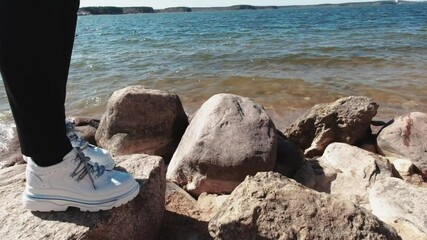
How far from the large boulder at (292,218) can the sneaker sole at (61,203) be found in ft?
1.53

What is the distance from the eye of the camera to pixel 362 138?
4.49m

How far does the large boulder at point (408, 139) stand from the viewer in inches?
153

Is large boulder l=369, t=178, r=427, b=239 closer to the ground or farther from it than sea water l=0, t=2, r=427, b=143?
farther from it

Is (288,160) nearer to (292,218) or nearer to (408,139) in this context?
(408,139)

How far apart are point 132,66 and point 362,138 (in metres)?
7.03

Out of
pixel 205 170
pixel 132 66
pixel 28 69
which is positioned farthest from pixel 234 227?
pixel 132 66

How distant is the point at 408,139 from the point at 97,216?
3273 mm

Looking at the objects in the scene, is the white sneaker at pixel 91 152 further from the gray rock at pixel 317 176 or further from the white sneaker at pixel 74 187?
the gray rock at pixel 317 176

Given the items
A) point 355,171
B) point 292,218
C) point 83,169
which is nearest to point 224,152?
point 355,171

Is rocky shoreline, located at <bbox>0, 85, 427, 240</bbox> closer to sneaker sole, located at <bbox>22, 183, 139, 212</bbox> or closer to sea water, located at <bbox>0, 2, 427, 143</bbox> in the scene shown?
sneaker sole, located at <bbox>22, 183, 139, 212</bbox>

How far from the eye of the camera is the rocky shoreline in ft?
5.95

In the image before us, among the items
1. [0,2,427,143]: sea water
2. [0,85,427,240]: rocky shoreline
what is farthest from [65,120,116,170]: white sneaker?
[0,2,427,143]: sea water

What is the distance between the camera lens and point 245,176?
118 inches

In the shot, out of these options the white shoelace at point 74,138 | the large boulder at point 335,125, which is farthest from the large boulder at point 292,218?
the large boulder at point 335,125
